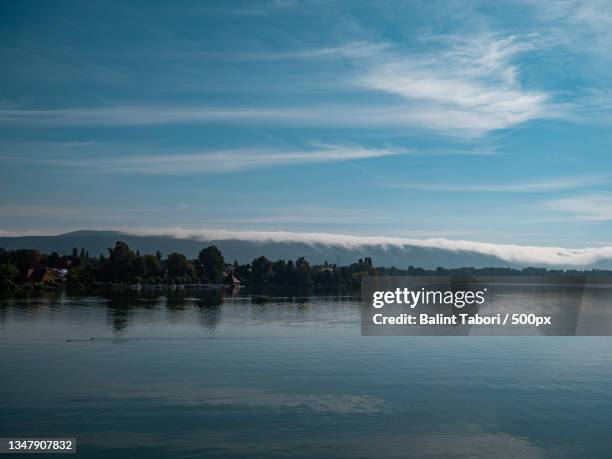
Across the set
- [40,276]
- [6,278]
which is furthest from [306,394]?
[40,276]

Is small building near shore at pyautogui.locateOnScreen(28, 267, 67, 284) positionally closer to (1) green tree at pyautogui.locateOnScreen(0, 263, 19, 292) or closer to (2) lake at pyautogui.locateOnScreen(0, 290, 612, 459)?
(1) green tree at pyautogui.locateOnScreen(0, 263, 19, 292)

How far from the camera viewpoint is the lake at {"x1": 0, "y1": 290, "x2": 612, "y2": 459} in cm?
2727

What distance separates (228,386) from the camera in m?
37.6

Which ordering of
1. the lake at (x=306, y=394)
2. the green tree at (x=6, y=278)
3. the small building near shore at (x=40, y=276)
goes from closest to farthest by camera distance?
the lake at (x=306, y=394) < the green tree at (x=6, y=278) < the small building near shore at (x=40, y=276)

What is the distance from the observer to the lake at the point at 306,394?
1073 inches

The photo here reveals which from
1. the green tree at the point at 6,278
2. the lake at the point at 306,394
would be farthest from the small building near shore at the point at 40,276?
the lake at the point at 306,394

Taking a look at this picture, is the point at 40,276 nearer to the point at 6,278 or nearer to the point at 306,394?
the point at 6,278

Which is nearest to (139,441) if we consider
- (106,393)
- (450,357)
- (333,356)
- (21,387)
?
(106,393)

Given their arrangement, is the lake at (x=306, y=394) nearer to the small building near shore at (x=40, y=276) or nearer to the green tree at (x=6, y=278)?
the green tree at (x=6, y=278)

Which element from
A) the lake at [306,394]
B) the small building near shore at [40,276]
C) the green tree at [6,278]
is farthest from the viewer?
the small building near shore at [40,276]

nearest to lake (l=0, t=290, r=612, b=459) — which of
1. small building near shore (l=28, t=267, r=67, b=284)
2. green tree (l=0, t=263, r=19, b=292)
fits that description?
green tree (l=0, t=263, r=19, b=292)

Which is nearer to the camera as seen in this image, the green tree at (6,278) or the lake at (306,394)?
the lake at (306,394)

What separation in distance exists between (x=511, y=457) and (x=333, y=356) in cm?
2490

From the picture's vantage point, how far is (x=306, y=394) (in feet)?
117
